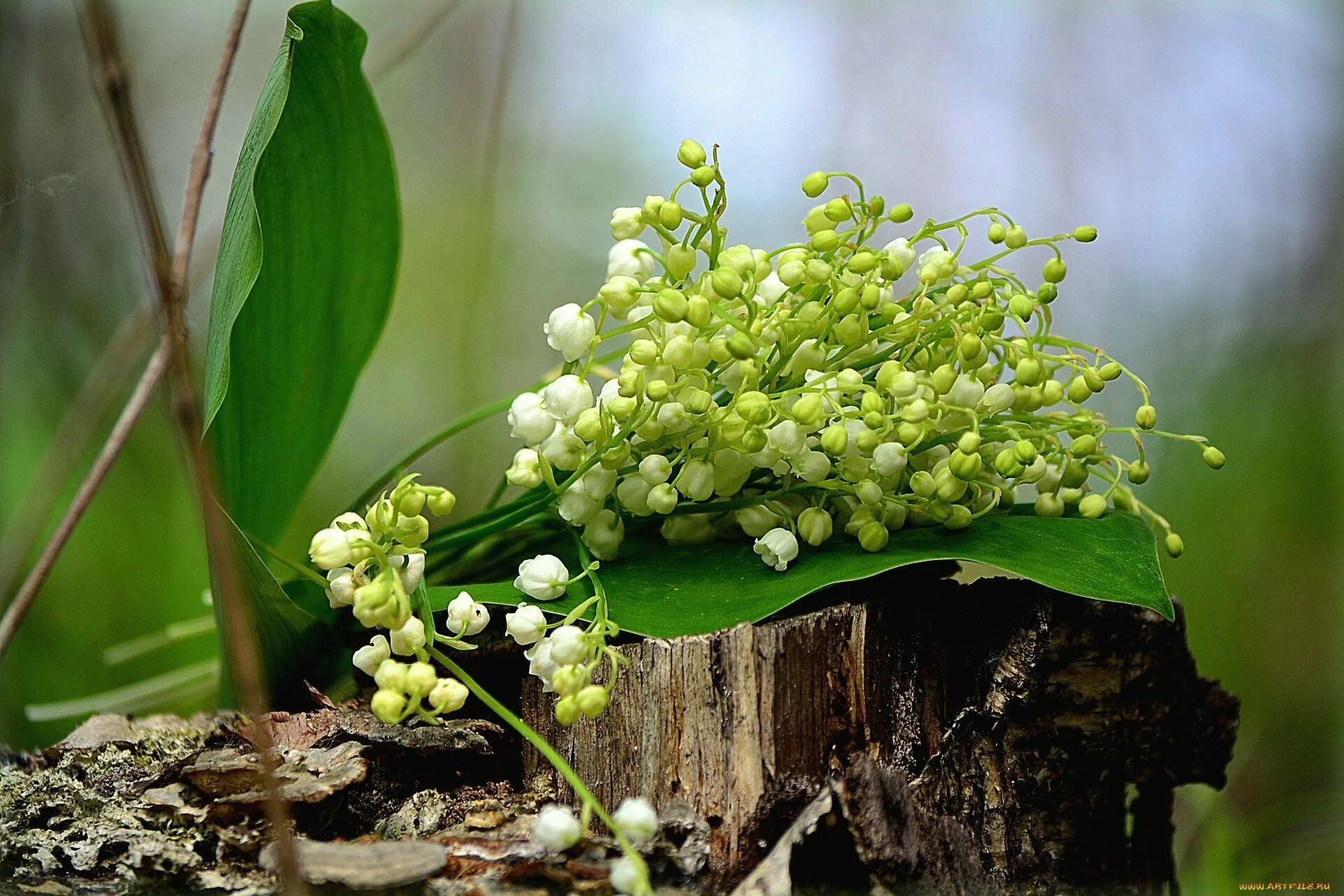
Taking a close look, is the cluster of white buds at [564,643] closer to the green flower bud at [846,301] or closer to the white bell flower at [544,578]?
the white bell flower at [544,578]

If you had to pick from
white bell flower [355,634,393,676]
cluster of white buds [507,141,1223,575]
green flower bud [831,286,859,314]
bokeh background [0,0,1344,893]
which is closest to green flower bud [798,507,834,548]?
cluster of white buds [507,141,1223,575]

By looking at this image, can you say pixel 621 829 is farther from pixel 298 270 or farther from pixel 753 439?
pixel 298 270

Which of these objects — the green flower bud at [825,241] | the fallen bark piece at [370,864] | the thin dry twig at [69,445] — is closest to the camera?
the fallen bark piece at [370,864]

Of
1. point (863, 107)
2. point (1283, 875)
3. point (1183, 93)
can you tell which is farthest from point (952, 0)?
point (1283, 875)

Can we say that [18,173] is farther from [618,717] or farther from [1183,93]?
[1183,93]

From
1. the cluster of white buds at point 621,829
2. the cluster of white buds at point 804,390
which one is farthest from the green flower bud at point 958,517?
the cluster of white buds at point 621,829

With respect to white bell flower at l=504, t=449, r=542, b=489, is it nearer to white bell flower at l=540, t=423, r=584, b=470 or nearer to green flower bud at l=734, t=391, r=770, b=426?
white bell flower at l=540, t=423, r=584, b=470
